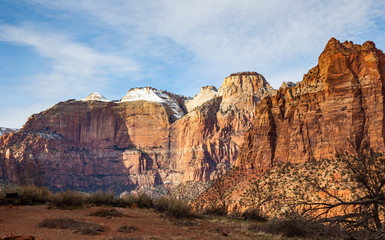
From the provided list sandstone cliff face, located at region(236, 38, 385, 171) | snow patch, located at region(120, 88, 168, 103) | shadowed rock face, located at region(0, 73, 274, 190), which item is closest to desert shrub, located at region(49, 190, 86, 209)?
sandstone cliff face, located at region(236, 38, 385, 171)

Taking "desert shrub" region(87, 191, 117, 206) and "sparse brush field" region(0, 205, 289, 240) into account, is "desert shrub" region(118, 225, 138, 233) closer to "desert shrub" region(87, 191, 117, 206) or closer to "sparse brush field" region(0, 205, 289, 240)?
"sparse brush field" region(0, 205, 289, 240)

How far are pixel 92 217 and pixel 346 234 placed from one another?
10.9m

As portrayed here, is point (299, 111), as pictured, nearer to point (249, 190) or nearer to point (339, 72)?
point (339, 72)

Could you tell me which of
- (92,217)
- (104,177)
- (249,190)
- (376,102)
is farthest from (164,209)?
(104,177)

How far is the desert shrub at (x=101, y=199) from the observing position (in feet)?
65.3

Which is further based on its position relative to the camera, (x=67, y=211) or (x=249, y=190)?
(x=249, y=190)

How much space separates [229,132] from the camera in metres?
153

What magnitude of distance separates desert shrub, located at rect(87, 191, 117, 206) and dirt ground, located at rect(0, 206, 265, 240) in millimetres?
2396

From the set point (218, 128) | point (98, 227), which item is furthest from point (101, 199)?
point (218, 128)

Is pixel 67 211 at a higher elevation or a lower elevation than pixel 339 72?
lower

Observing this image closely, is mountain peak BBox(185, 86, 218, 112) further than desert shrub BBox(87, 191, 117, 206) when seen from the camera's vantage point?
Yes

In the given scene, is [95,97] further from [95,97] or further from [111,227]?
[111,227]

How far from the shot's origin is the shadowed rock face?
145625mm

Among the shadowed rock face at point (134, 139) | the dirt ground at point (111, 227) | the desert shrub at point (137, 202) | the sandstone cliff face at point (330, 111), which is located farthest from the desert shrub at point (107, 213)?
the shadowed rock face at point (134, 139)
